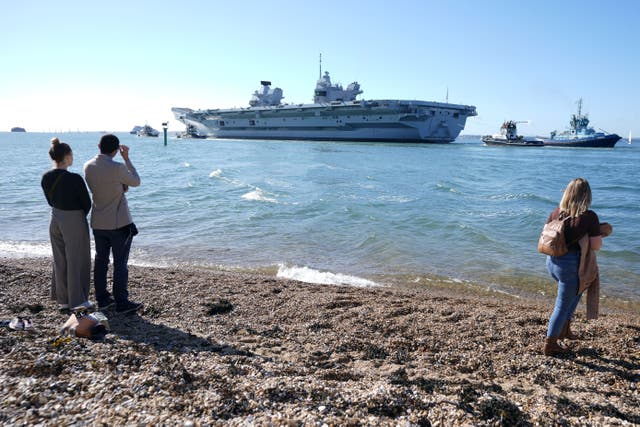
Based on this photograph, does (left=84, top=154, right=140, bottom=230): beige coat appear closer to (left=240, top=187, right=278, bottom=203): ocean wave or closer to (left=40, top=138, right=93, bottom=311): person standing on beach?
(left=40, top=138, right=93, bottom=311): person standing on beach

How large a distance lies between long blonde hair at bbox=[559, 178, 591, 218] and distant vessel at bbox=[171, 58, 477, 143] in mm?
54200

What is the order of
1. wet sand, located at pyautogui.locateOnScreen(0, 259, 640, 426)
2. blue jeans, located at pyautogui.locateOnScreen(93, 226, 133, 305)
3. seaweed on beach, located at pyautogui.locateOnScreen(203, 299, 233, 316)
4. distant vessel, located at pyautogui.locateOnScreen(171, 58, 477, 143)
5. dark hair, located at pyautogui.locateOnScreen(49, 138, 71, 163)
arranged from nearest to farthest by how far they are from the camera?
wet sand, located at pyautogui.locateOnScreen(0, 259, 640, 426) < dark hair, located at pyautogui.locateOnScreen(49, 138, 71, 163) < blue jeans, located at pyautogui.locateOnScreen(93, 226, 133, 305) < seaweed on beach, located at pyautogui.locateOnScreen(203, 299, 233, 316) < distant vessel, located at pyautogui.locateOnScreen(171, 58, 477, 143)

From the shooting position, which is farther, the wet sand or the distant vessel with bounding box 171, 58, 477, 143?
the distant vessel with bounding box 171, 58, 477, 143

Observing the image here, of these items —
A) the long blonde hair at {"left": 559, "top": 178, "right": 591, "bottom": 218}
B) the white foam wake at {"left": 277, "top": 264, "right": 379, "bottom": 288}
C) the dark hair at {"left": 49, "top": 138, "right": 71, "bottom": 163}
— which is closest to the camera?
the long blonde hair at {"left": 559, "top": 178, "right": 591, "bottom": 218}

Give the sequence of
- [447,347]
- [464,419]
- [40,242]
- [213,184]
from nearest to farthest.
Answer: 1. [464,419]
2. [447,347]
3. [40,242]
4. [213,184]

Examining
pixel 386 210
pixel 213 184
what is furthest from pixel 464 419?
pixel 213 184

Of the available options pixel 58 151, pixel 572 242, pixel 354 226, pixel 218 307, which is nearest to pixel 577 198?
pixel 572 242

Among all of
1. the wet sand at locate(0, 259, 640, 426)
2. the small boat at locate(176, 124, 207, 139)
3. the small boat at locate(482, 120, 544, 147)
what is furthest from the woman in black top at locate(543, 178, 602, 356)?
the small boat at locate(176, 124, 207, 139)

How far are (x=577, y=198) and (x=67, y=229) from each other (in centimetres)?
461

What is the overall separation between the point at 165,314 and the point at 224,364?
176cm

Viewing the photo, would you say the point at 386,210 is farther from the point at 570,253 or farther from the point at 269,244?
the point at 570,253

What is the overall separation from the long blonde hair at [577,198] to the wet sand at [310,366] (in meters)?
1.32

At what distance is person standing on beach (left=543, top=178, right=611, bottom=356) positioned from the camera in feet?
10.6

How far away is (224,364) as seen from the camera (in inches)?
129
